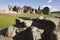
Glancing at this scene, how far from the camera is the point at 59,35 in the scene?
20.1 m

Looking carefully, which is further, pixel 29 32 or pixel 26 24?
pixel 26 24

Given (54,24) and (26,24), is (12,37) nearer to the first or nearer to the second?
(26,24)

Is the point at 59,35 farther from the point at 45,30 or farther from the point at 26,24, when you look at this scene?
the point at 26,24

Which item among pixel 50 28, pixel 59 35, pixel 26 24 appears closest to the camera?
pixel 59 35

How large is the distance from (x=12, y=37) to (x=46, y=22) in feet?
17.3

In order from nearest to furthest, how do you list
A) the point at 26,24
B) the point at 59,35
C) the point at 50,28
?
the point at 59,35 → the point at 50,28 → the point at 26,24

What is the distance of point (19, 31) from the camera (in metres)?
22.6

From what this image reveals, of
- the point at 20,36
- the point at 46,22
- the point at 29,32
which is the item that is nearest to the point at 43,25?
the point at 46,22

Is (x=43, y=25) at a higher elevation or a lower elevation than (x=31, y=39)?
higher

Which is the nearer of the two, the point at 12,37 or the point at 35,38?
the point at 35,38

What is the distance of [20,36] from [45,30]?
3.66m

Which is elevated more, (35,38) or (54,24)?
(54,24)

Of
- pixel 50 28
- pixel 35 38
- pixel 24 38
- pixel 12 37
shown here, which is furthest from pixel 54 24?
pixel 12 37

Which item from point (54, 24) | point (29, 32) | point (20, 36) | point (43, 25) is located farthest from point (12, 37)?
point (54, 24)
